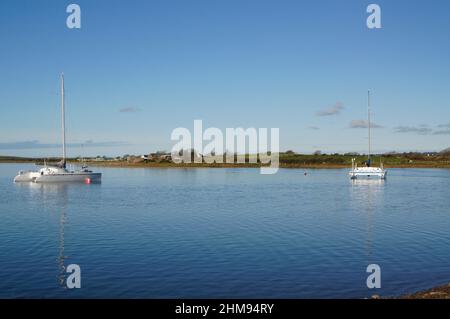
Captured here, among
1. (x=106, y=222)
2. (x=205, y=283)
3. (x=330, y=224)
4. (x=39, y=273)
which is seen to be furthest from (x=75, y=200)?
(x=205, y=283)

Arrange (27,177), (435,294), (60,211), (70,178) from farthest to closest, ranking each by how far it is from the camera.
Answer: (27,177)
(70,178)
(60,211)
(435,294)

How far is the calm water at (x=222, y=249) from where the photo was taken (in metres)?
20.5

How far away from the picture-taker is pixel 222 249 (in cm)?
2839

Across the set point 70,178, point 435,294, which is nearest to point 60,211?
point 435,294

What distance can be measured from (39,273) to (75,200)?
38222mm

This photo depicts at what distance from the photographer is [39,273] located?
22578mm

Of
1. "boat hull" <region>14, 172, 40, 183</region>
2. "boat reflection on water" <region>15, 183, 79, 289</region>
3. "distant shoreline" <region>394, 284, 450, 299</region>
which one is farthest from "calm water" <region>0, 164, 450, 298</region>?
"boat hull" <region>14, 172, 40, 183</region>

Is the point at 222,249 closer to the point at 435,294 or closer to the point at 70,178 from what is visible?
the point at 435,294

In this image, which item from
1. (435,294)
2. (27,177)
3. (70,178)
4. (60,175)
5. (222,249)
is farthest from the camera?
(27,177)

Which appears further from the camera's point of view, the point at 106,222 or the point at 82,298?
the point at 106,222

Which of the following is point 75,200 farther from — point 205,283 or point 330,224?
point 205,283

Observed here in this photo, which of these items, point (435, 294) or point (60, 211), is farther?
point (60, 211)
